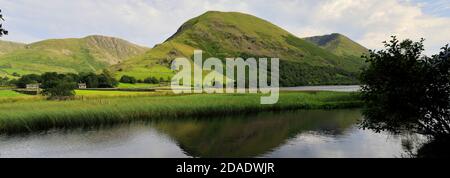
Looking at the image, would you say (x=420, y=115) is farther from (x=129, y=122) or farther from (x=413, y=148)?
(x=129, y=122)

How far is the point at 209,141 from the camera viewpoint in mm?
44625

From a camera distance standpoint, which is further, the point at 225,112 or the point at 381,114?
the point at 225,112

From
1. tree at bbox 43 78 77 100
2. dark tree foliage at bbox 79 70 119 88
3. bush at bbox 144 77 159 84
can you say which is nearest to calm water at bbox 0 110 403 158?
tree at bbox 43 78 77 100

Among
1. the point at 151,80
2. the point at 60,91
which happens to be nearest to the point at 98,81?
the point at 151,80

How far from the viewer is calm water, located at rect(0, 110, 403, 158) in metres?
37.3

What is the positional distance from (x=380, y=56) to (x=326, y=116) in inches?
1530

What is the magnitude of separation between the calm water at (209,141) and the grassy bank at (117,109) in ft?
10.2

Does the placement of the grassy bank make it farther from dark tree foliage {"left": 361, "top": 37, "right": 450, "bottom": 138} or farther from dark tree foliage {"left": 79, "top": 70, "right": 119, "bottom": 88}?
dark tree foliage {"left": 79, "top": 70, "right": 119, "bottom": 88}

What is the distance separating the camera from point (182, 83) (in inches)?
6722

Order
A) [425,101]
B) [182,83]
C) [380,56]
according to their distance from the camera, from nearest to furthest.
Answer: [425,101]
[380,56]
[182,83]

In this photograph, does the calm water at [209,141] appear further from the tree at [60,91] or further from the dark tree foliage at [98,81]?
the dark tree foliage at [98,81]

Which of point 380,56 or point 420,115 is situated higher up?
point 380,56

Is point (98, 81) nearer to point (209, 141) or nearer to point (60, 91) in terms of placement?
point (60, 91)
